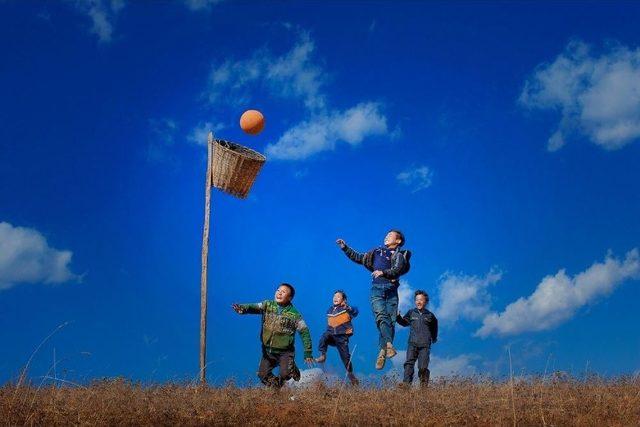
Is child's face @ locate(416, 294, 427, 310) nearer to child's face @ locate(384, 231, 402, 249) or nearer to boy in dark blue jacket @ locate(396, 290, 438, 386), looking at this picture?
boy in dark blue jacket @ locate(396, 290, 438, 386)

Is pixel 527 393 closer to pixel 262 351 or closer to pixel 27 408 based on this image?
pixel 262 351

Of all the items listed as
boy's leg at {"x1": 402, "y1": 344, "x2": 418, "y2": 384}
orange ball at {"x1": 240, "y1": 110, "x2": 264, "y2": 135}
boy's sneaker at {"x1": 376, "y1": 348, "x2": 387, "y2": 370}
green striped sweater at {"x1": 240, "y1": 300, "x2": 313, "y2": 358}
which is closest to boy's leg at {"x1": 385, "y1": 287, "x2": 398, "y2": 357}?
boy's sneaker at {"x1": 376, "y1": 348, "x2": 387, "y2": 370}

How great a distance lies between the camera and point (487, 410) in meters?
8.91

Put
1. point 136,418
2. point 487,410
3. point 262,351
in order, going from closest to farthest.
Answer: point 136,418, point 487,410, point 262,351

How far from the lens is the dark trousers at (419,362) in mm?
11469

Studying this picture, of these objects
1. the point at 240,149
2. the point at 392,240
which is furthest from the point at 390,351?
the point at 240,149

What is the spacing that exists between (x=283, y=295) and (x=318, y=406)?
8.24ft

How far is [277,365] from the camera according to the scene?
10836 millimetres

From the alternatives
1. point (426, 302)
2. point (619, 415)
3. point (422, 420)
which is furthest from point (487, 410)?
point (426, 302)

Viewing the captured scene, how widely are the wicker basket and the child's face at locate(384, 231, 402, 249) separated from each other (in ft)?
9.34

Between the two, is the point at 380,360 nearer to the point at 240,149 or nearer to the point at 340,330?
the point at 340,330

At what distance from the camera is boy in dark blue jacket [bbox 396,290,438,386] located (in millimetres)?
11469

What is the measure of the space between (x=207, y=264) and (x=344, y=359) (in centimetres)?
318

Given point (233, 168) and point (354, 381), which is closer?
point (354, 381)
